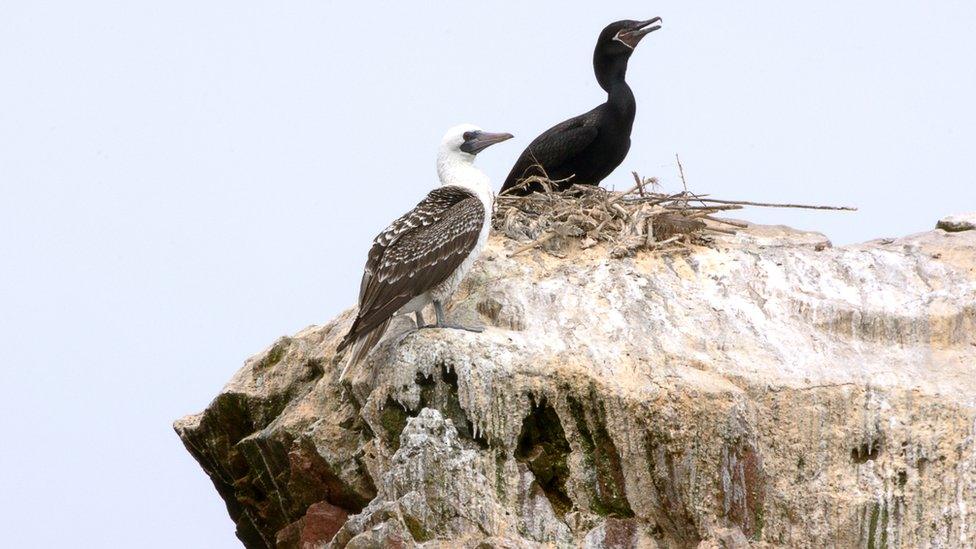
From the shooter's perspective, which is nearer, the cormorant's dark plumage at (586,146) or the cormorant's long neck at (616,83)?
the cormorant's dark plumage at (586,146)

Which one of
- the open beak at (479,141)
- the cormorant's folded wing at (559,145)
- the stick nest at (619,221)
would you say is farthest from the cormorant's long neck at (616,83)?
the open beak at (479,141)

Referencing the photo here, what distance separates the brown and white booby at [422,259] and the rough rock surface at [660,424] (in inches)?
9.3

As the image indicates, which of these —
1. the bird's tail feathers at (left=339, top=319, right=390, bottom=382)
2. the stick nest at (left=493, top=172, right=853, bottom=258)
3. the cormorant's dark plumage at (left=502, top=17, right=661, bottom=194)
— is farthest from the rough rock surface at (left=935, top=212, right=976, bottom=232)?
the bird's tail feathers at (left=339, top=319, right=390, bottom=382)

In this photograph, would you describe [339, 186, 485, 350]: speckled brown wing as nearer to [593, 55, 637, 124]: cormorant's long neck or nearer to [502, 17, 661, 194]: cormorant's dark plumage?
[502, 17, 661, 194]: cormorant's dark plumage

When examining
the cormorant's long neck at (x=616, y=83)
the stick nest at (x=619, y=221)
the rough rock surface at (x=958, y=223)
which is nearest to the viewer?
the stick nest at (x=619, y=221)

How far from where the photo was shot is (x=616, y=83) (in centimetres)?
1545

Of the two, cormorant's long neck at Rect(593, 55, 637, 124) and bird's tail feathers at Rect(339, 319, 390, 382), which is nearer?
bird's tail feathers at Rect(339, 319, 390, 382)

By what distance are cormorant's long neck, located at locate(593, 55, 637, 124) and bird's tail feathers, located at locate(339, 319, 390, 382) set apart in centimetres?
515

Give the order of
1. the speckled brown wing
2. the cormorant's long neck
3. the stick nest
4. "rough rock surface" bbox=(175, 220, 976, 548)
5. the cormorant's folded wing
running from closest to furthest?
"rough rock surface" bbox=(175, 220, 976, 548) → the speckled brown wing → the stick nest → the cormorant's folded wing → the cormorant's long neck

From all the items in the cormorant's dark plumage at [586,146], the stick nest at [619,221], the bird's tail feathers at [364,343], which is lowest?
the bird's tail feathers at [364,343]

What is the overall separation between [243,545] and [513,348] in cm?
397

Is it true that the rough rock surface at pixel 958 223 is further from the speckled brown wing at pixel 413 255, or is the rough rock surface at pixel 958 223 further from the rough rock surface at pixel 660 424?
the speckled brown wing at pixel 413 255

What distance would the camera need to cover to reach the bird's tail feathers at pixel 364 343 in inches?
422

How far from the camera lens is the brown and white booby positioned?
421 inches
